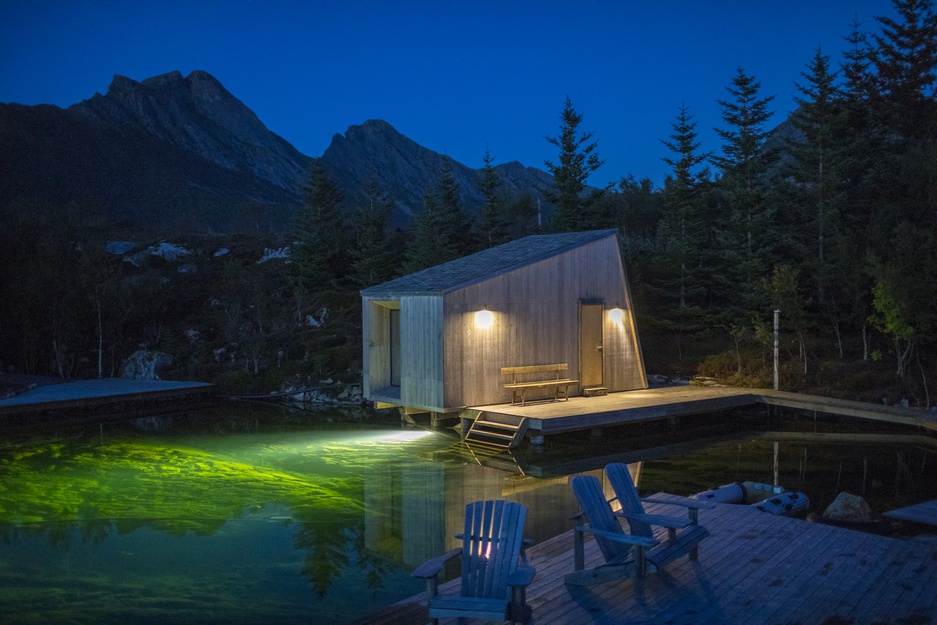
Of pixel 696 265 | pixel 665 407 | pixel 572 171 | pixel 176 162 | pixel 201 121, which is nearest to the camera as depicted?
pixel 665 407

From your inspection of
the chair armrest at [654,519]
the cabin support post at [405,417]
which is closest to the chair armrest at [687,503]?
the chair armrest at [654,519]

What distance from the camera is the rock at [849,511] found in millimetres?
7433

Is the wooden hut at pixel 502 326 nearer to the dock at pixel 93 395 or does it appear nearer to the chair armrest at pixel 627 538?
the dock at pixel 93 395

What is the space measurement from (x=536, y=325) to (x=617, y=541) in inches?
378

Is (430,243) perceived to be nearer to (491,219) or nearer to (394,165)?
(491,219)

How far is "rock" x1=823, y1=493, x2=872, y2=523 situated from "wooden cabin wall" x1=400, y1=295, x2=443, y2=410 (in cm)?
722

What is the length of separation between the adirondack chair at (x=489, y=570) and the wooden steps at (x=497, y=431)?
7886 millimetres

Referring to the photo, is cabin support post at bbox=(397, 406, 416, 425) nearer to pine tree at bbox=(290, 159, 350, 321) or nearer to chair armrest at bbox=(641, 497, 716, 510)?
chair armrest at bbox=(641, 497, 716, 510)

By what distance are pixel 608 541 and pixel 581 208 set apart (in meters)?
19.8

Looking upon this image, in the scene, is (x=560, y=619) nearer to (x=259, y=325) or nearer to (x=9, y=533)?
(x=9, y=533)

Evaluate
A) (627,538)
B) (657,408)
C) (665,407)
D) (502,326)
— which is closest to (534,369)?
(502,326)

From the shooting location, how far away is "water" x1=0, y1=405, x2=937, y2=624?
620cm

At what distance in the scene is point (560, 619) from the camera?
439cm

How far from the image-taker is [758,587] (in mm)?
4914
